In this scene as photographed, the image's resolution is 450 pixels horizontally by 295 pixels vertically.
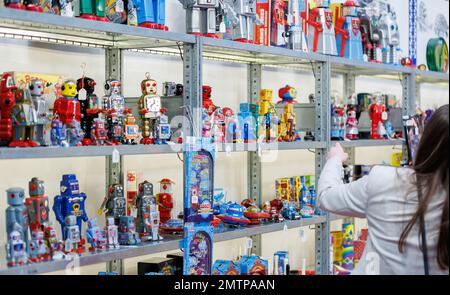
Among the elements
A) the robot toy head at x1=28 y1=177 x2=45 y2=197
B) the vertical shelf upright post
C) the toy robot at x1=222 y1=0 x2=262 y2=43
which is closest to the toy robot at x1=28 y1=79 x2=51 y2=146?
the robot toy head at x1=28 y1=177 x2=45 y2=197

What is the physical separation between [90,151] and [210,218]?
705 mm

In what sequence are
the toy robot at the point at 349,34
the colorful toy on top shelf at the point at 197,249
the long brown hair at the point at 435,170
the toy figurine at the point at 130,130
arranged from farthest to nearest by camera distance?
the toy robot at the point at 349,34
the colorful toy on top shelf at the point at 197,249
the toy figurine at the point at 130,130
the long brown hair at the point at 435,170

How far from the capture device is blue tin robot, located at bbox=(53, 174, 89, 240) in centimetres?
255

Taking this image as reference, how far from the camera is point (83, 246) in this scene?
258cm

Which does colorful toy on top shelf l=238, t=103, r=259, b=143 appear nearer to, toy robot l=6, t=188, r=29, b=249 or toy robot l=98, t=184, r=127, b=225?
toy robot l=98, t=184, r=127, b=225

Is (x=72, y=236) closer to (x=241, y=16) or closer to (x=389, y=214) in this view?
(x=389, y=214)

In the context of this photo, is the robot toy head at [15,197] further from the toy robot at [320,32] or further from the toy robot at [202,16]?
the toy robot at [320,32]

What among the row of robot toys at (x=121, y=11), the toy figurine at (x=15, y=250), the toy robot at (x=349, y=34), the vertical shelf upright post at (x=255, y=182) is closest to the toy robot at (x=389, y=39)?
the toy robot at (x=349, y=34)

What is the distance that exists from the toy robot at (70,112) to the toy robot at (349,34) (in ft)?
6.50

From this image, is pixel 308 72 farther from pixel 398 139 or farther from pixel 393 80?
pixel 393 80

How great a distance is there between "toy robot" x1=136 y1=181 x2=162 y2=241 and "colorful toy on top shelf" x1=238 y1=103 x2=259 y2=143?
598 millimetres

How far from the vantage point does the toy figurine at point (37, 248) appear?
233 centimetres

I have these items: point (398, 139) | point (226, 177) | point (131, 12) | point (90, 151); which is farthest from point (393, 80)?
point (90, 151)
